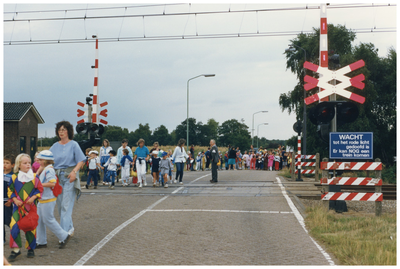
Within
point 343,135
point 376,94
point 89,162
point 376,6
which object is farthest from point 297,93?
point 343,135

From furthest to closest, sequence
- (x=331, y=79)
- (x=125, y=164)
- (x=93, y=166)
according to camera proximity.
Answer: (x=125, y=164) → (x=93, y=166) → (x=331, y=79)

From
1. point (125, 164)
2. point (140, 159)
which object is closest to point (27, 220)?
point (140, 159)

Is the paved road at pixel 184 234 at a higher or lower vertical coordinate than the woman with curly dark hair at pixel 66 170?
lower

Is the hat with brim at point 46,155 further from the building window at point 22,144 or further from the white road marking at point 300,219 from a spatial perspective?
the building window at point 22,144

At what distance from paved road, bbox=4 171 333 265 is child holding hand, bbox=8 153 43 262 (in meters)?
0.18

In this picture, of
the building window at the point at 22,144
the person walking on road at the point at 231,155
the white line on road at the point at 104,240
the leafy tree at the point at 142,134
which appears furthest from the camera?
the leafy tree at the point at 142,134

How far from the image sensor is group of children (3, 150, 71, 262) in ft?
19.2

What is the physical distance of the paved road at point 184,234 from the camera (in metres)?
5.87

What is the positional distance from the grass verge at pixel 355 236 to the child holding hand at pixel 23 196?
3.98 meters

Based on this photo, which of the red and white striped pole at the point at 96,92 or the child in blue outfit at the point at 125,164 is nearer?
the child in blue outfit at the point at 125,164

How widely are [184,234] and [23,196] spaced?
2.73 metres

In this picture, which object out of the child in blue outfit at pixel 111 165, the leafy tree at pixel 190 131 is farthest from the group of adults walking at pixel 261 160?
the leafy tree at pixel 190 131

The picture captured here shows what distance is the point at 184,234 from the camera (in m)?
7.51

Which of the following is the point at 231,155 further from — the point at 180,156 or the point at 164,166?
the point at 164,166
